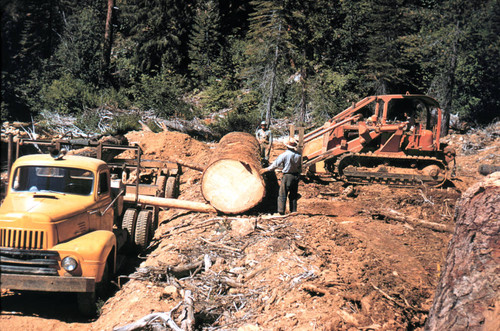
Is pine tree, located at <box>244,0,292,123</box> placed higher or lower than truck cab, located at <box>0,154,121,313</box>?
higher

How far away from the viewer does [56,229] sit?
5.55 metres

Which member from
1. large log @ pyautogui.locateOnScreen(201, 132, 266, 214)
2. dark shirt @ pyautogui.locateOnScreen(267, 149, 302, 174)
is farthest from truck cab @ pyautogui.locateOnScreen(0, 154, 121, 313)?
dark shirt @ pyautogui.locateOnScreen(267, 149, 302, 174)

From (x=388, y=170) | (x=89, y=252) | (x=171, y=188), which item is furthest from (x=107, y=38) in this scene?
(x=89, y=252)

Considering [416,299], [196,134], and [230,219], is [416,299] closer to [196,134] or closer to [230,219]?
[230,219]

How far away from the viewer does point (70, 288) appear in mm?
5270

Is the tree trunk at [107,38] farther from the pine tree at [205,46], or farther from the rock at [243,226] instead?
the rock at [243,226]

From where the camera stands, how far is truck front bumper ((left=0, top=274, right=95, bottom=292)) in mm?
5172

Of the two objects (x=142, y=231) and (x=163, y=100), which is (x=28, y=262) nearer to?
(x=142, y=231)

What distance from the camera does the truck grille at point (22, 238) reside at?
17.6 feet

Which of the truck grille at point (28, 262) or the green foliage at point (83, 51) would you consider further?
the green foliage at point (83, 51)

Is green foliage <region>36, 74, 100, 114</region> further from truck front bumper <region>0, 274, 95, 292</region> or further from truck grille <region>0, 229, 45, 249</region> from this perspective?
truck front bumper <region>0, 274, 95, 292</region>

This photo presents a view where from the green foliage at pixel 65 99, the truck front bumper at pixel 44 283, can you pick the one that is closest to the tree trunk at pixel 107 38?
the green foliage at pixel 65 99

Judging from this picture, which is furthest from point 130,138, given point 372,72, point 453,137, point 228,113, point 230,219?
point 453,137

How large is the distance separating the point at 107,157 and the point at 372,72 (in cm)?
1974
